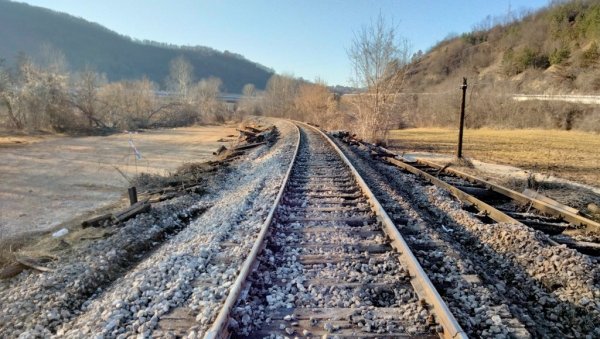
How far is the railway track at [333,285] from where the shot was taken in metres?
3.16

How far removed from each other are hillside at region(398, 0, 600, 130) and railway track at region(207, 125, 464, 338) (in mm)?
19921

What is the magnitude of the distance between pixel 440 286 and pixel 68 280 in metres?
4.38

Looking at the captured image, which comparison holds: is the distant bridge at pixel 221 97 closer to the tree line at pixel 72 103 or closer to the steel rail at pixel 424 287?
the tree line at pixel 72 103

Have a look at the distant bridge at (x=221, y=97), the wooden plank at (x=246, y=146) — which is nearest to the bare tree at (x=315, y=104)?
the wooden plank at (x=246, y=146)

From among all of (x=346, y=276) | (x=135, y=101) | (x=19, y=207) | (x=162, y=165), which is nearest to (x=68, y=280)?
(x=346, y=276)

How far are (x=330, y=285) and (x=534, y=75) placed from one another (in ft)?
232

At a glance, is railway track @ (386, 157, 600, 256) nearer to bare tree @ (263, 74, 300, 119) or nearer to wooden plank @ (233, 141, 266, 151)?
wooden plank @ (233, 141, 266, 151)

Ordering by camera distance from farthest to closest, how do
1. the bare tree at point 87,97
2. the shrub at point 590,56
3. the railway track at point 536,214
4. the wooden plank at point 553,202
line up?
the shrub at point 590,56
the bare tree at point 87,97
the wooden plank at point 553,202
the railway track at point 536,214

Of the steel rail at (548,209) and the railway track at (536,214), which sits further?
the steel rail at (548,209)

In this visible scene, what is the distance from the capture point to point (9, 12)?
159250 mm

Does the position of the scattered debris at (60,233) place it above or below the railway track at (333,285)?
below

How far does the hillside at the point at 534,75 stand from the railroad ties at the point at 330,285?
65.4ft

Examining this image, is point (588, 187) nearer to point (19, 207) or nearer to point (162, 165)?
point (19, 207)

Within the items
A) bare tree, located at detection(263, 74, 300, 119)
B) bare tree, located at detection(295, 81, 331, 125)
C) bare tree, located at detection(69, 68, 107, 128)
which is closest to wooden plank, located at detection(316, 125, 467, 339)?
bare tree, located at detection(295, 81, 331, 125)
